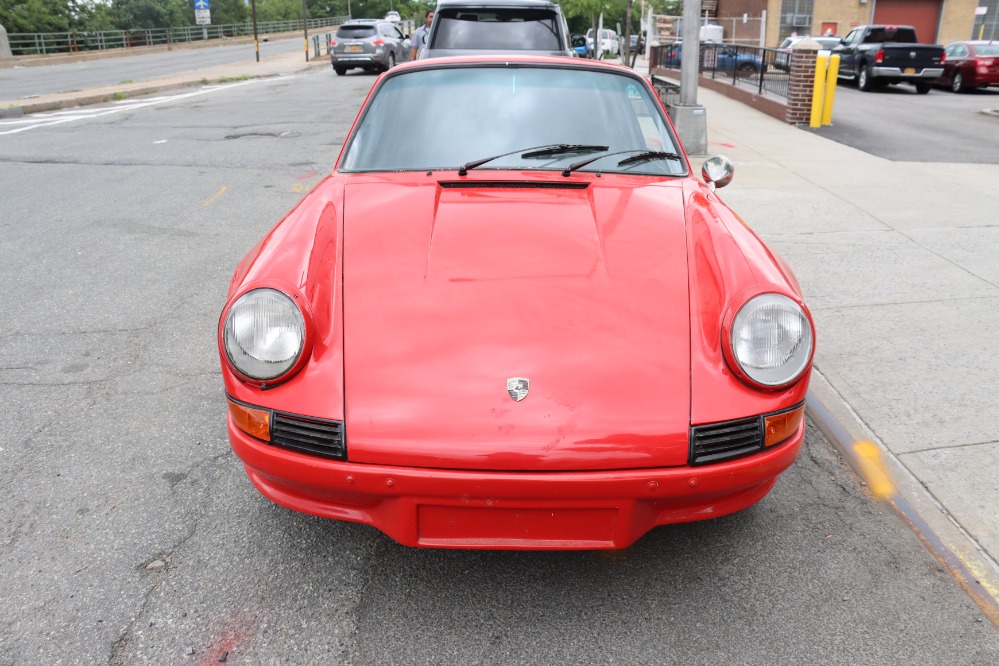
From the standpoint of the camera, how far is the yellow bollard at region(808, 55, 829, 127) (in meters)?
12.7

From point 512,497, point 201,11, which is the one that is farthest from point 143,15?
point 512,497

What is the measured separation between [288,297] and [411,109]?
148 centimetres

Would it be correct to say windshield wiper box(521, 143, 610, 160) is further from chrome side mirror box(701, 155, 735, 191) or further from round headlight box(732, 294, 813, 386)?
round headlight box(732, 294, 813, 386)

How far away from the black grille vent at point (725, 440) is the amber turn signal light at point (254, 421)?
3.99 feet

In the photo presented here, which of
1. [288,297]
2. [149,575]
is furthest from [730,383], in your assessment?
[149,575]

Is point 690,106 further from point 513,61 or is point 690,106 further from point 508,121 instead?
point 508,121

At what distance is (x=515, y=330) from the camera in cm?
246

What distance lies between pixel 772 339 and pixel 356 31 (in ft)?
85.3

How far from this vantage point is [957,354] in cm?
430

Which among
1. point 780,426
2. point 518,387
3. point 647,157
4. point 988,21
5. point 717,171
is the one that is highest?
point 988,21

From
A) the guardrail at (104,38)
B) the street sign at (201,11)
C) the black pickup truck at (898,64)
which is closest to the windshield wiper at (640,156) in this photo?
the black pickup truck at (898,64)

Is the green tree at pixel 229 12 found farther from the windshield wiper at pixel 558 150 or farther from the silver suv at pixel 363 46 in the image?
the windshield wiper at pixel 558 150

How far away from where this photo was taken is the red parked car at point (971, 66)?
20.8m

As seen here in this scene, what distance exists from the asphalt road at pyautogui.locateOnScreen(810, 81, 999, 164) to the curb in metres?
7.68
